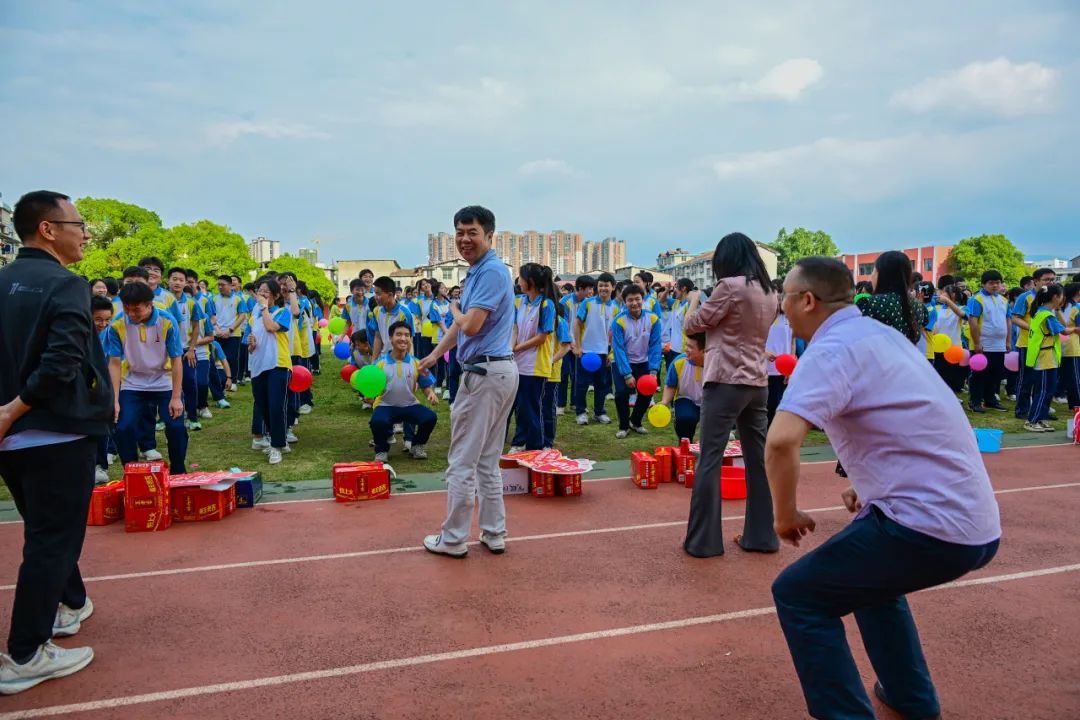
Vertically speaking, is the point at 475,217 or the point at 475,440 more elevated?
the point at 475,217

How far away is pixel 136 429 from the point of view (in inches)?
267

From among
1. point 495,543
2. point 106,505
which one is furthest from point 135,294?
point 495,543

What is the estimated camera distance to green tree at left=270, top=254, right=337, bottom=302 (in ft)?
206

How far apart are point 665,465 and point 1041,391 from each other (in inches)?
265

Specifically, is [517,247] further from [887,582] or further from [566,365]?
[887,582]

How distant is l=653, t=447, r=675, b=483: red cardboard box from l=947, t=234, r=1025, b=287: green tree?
187ft

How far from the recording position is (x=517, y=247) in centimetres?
14400

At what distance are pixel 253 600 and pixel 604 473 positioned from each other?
4.15m

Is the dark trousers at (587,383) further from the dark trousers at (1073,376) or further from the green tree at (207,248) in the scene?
the green tree at (207,248)

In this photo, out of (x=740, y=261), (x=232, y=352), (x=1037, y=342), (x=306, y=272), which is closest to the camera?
(x=740, y=261)

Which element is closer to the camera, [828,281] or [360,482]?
[828,281]

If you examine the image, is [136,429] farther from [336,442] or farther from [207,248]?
[207,248]

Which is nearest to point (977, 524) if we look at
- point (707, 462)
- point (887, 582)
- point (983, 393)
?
point (887, 582)

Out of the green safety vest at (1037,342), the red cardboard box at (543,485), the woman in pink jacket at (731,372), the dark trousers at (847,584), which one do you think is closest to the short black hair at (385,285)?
the red cardboard box at (543,485)
